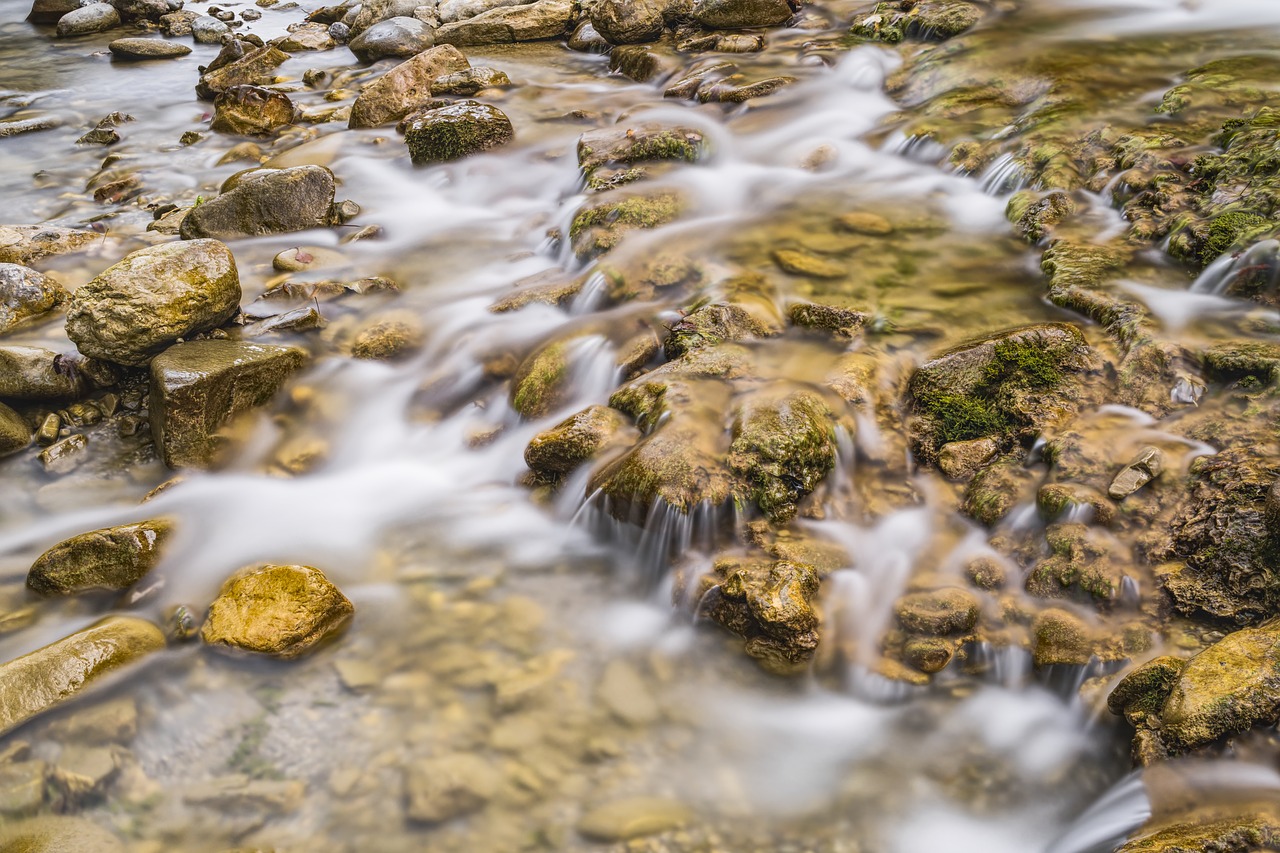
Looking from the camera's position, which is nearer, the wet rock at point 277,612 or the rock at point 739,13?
the wet rock at point 277,612

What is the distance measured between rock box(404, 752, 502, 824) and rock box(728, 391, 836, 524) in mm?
2066

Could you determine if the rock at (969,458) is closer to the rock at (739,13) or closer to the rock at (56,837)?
the rock at (56,837)

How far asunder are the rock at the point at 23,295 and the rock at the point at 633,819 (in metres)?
6.47

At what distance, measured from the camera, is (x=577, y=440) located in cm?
535

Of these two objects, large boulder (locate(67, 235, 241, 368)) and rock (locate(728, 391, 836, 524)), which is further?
large boulder (locate(67, 235, 241, 368))

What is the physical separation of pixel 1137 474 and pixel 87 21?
71.3 ft

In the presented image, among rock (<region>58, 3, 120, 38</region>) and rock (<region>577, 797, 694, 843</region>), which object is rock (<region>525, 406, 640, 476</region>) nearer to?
rock (<region>577, 797, 694, 843</region>)

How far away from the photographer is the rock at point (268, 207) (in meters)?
8.41

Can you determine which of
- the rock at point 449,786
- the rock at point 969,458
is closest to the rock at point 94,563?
the rock at point 449,786

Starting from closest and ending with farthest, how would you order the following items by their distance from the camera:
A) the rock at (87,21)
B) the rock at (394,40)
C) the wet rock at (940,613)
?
the wet rock at (940,613) → the rock at (394,40) → the rock at (87,21)

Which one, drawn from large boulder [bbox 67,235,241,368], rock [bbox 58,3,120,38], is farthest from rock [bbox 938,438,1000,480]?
rock [bbox 58,3,120,38]

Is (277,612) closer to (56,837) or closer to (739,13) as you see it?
(56,837)

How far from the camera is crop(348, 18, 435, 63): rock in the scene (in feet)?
47.5

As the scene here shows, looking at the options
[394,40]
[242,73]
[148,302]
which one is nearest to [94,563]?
[148,302]
